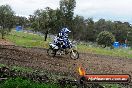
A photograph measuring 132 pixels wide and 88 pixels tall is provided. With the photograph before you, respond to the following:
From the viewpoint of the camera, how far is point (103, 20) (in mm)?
159625

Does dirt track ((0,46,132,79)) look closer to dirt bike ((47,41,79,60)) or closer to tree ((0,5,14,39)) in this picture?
dirt bike ((47,41,79,60))

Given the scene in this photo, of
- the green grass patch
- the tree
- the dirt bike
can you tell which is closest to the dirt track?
the dirt bike

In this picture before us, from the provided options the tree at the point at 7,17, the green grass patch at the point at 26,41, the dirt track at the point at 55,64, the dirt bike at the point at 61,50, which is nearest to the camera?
the dirt track at the point at 55,64

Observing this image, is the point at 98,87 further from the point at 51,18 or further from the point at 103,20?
the point at 103,20

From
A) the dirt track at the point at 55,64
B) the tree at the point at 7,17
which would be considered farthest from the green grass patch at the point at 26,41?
the dirt track at the point at 55,64

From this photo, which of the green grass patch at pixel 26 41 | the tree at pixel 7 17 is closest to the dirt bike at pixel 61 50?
the green grass patch at pixel 26 41

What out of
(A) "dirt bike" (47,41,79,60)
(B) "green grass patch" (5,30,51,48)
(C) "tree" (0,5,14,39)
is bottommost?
(B) "green grass patch" (5,30,51,48)

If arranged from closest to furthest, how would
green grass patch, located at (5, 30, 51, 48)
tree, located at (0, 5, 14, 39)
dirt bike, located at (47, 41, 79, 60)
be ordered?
1. dirt bike, located at (47, 41, 79, 60)
2. green grass patch, located at (5, 30, 51, 48)
3. tree, located at (0, 5, 14, 39)

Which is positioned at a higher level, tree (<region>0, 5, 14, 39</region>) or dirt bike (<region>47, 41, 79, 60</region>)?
tree (<region>0, 5, 14, 39</region>)

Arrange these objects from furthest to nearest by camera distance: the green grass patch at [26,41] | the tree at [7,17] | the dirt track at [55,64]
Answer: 1. the tree at [7,17]
2. the green grass patch at [26,41]
3. the dirt track at [55,64]

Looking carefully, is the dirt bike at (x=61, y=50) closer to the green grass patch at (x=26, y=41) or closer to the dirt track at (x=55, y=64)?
the dirt track at (x=55, y=64)

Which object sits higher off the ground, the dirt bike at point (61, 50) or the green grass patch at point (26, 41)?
the dirt bike at point (61, 50)

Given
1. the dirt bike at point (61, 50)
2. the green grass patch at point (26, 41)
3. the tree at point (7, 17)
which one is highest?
the tree at point (7, 17)

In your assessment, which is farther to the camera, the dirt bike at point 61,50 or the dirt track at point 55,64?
the dirt bike at point 61,50
